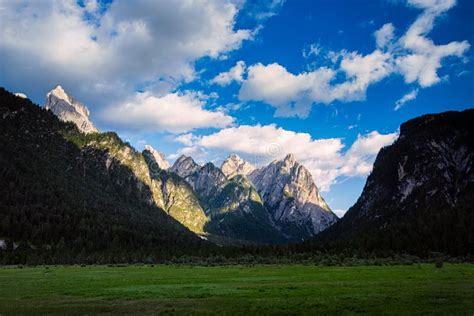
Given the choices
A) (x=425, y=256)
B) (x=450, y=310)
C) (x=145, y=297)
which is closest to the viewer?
(x=450, y=310)

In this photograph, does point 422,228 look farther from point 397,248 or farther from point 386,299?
point 386,299

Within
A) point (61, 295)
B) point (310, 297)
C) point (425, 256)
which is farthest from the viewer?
point (425, 256)

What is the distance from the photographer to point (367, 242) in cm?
19212

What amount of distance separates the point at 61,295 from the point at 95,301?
22.9 ft

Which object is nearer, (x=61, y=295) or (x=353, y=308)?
(x=353, y=308)

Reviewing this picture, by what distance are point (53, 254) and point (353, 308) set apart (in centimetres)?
18459

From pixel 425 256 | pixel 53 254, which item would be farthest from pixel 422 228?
pixel 53 254

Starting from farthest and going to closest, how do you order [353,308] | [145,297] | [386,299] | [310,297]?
[145,297] → [310,297] → [386,299] → [353,308]

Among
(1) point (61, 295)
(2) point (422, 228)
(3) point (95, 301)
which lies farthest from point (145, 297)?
(2) point (422, 228)

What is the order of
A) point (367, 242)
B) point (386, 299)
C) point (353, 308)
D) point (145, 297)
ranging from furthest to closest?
point (367, 242) → point (145, 297) → point (386, 299) → point (353, 308)

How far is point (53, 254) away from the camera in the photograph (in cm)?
18225

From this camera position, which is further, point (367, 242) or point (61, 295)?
point (367, 242)

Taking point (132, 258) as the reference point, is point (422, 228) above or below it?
above

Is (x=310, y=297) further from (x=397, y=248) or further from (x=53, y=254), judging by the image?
(x=53, y=254)
